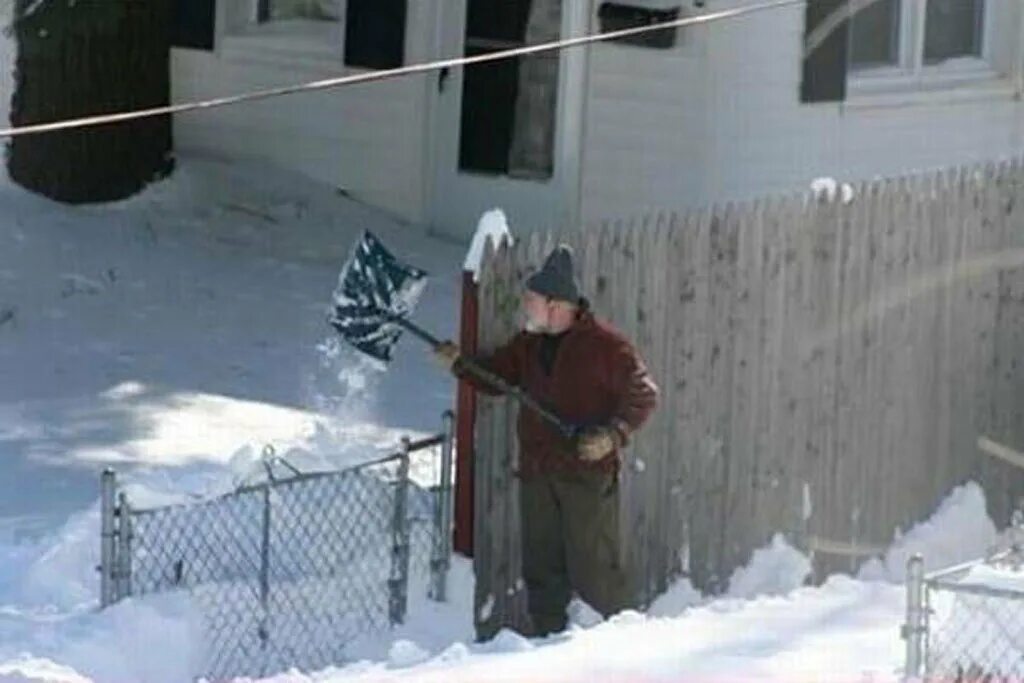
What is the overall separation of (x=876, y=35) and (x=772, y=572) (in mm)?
5587

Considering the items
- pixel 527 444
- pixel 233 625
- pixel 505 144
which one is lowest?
pixel 233 625

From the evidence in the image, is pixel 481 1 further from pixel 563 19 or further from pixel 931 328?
pixel 931 328

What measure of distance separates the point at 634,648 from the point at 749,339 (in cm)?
233

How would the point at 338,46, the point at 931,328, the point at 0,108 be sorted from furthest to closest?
the point at 0,108, the point at 338,46, the point at 931,328

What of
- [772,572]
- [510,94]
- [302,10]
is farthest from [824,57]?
[772,572]

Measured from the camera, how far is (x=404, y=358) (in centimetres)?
1333

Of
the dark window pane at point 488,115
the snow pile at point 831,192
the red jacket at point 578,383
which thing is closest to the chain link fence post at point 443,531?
the red jacket at point 578,383

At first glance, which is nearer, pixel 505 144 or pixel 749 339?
pixel 749 339

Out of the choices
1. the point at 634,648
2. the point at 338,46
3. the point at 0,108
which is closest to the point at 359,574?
the point at 634,648

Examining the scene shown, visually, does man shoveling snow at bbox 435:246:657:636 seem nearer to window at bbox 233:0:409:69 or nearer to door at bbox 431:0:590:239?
door at bbox 431:0:590:239

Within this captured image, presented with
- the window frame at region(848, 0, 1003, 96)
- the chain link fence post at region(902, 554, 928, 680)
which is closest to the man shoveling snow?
the chain link fence post at region(902, 554, 928, 680)

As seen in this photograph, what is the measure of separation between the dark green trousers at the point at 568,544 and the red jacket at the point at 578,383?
0.09 metres

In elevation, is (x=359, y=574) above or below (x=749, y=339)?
below

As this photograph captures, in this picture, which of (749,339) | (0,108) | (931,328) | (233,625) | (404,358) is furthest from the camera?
(0,108)
